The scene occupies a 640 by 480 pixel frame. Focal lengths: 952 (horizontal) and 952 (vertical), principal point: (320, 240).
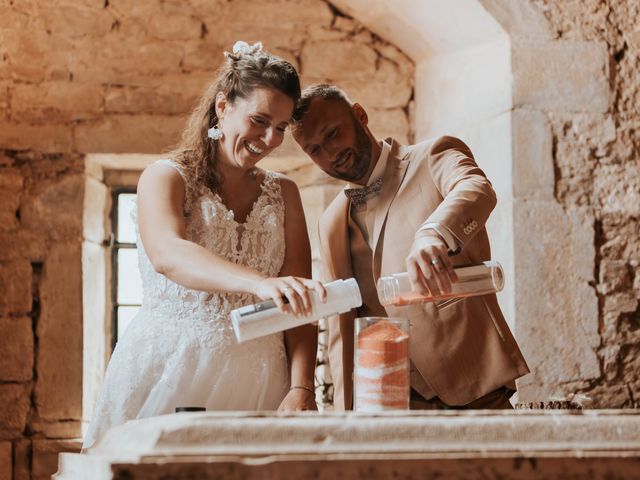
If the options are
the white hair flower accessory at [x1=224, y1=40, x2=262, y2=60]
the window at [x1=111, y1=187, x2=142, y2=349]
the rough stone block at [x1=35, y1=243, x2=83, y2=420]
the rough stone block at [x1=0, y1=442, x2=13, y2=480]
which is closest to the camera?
the white hair flower accessory at [x1=224, y1=40, x2=262, y2=60]

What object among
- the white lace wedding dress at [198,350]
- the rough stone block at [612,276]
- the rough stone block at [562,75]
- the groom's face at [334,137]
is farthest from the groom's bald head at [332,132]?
the rough stone block at [612,276]

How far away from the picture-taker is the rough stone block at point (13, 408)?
385cm

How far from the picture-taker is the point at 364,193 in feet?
8.11

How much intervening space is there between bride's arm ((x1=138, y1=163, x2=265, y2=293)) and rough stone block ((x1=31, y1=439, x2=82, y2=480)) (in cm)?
191

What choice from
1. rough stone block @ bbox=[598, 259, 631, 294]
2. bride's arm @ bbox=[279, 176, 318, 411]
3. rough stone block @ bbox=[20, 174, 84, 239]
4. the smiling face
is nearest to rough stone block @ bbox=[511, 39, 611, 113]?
rough stone block @ bbox=[598, 259, 631, 294]

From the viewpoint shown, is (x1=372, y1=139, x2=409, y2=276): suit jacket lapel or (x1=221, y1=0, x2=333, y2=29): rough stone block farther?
(x1=221, y1=0, x2=333, y2=29): rough stone block

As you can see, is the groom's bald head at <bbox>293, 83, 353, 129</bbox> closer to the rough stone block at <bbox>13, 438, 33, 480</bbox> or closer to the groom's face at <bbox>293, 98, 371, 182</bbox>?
the groom's face at <bbox>293, 98, 371, 182</bbox>

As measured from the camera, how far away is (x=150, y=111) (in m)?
4.05

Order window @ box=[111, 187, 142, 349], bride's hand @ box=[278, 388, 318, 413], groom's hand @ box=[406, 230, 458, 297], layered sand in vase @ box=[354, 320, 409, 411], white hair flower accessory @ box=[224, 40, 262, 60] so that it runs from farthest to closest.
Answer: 1. window @ box=[111, 187, 142, 349]
2. white hair flower accessory @ box=[224, 40, 262, 60]
3. bride's hand @ box=[278, 388, 318, 413]
4. groom's hand @ box=[406, 230, 458, 297]
5. layered sand in vase @ box=[354, 320, 409, 411]

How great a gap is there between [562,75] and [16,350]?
2428mm

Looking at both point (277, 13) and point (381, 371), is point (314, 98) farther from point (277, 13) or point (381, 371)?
point (277, 13)

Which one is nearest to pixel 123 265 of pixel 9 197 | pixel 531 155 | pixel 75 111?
pixel 9 197

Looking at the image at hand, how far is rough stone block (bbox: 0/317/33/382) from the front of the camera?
12.7ft

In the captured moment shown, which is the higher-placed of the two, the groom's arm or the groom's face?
the groom's face
